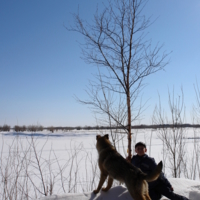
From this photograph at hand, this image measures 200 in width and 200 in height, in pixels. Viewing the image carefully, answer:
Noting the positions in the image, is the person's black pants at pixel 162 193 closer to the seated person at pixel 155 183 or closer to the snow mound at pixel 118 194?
the seated person at pixel 155 183

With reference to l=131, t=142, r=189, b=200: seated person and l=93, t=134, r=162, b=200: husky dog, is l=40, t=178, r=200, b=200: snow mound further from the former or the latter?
l=131, t=142, r=189, b=200: seated person

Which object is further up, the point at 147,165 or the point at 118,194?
the point at 147,165

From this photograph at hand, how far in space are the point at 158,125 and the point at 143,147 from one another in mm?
2350

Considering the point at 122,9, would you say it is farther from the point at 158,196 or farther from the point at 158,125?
the point at 158,196

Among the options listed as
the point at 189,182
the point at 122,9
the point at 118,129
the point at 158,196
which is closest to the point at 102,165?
the point at 158,196

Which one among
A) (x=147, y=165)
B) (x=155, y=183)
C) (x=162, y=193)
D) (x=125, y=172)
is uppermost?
(x=125, y=172)

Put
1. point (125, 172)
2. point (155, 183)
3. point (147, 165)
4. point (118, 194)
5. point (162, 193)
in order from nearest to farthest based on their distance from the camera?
point (125, 172) < point (118, 194) < point (162, 193) < point (155, 183) < point (147, 165)

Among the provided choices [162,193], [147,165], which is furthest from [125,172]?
[162,193]

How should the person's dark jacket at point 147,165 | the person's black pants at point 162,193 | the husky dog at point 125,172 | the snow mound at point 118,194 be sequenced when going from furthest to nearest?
the person's dark jacket at point 147,165 < the person's black pants at point 162,193 < the snow mound at point 118,194 < the husky dog at point 125,172

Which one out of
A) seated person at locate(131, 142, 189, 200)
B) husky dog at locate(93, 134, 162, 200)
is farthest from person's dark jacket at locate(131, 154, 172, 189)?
husky dog at locate(93, 134, 162, 200)

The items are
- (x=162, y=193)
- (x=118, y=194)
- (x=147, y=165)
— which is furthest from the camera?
(x=147, y=165)

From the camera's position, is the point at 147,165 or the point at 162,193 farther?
the point at 147,165

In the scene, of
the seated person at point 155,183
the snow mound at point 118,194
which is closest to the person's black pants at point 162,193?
the seated person at point 155,183

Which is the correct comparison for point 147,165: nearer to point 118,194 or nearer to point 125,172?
point 118,194
